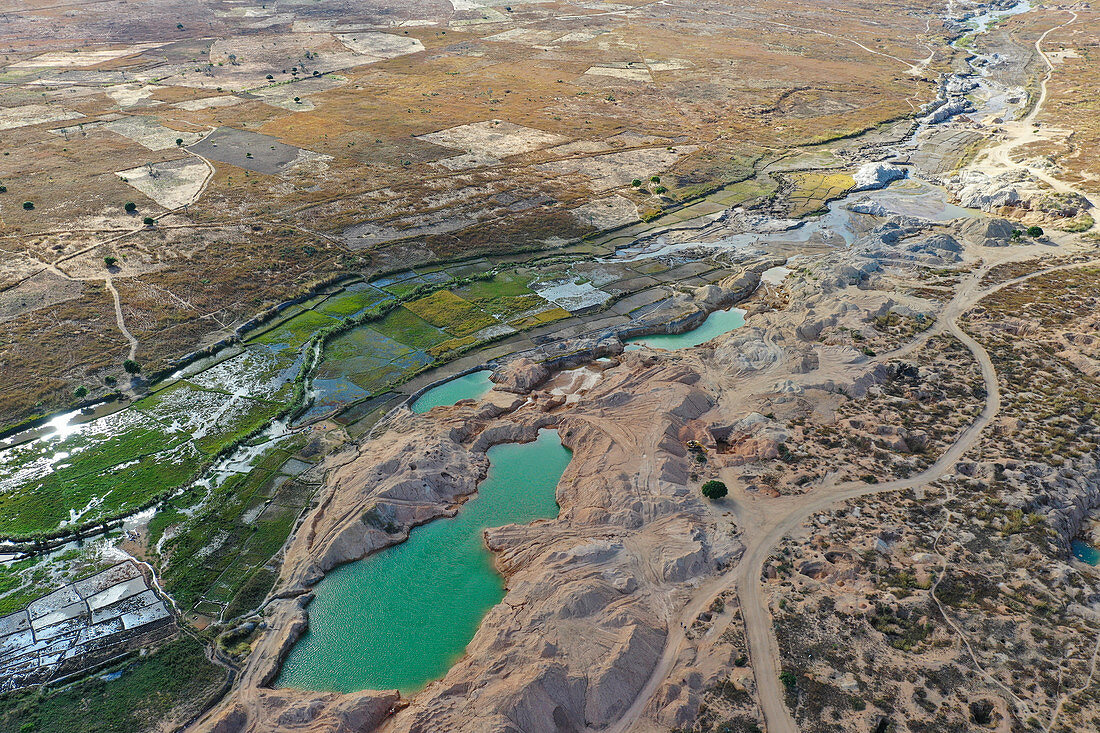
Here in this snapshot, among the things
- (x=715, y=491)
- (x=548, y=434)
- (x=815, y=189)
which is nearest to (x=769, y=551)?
(x=715, y=491)

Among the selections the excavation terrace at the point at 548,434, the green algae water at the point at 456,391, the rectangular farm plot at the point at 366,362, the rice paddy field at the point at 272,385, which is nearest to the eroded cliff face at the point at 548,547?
the excavation terrace at the point at 548,434

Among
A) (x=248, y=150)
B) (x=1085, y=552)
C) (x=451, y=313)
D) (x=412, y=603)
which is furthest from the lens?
(x=248, y=150)

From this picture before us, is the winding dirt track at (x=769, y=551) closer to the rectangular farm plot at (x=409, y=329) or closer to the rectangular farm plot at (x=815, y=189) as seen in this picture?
the rectangular farm plot at (x=815, y=189)

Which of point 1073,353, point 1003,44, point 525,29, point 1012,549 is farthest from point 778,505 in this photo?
point 1003,44

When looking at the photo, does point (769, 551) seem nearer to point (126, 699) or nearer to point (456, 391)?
point (456, 391)

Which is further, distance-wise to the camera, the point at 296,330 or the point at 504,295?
the point at 504,295
